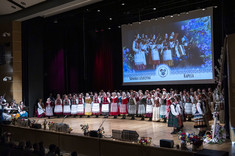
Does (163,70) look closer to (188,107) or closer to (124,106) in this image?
(124,106)

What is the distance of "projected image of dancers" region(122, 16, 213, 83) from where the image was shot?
392 inches

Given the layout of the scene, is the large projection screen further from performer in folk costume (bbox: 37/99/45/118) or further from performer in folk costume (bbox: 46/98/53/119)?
performer in folk costume (bbox: 37/99/45/118)

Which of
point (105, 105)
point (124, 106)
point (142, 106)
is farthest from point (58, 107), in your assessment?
point (142, 106)

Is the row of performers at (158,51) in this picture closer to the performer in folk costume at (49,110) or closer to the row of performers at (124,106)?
the row of performers at (124,106)

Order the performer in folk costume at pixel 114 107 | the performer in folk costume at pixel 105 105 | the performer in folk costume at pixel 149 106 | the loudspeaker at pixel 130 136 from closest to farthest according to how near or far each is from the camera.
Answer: the loudspeaker at pixel 130 136 < the performer in folk costume at pixel 149 106 < the performer in folk costume at pixel 114 107 < the performer in folk costume at pixel 105 105

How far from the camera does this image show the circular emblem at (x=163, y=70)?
1099 cm

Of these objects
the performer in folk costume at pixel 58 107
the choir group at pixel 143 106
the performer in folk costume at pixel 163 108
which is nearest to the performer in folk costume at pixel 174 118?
the choir group at pixel 143 106

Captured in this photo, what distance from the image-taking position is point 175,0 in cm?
955

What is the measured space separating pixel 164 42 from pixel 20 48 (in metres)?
7.10

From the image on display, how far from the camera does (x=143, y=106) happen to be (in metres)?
9.77

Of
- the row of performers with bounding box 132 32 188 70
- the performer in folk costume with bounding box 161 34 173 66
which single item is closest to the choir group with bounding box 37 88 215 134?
the performer in folk costume with bounding box 161 34 173 66

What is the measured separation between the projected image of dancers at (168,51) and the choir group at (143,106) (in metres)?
0.92

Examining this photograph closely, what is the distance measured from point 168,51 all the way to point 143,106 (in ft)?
9.43

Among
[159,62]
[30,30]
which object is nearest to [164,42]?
[159,62]
